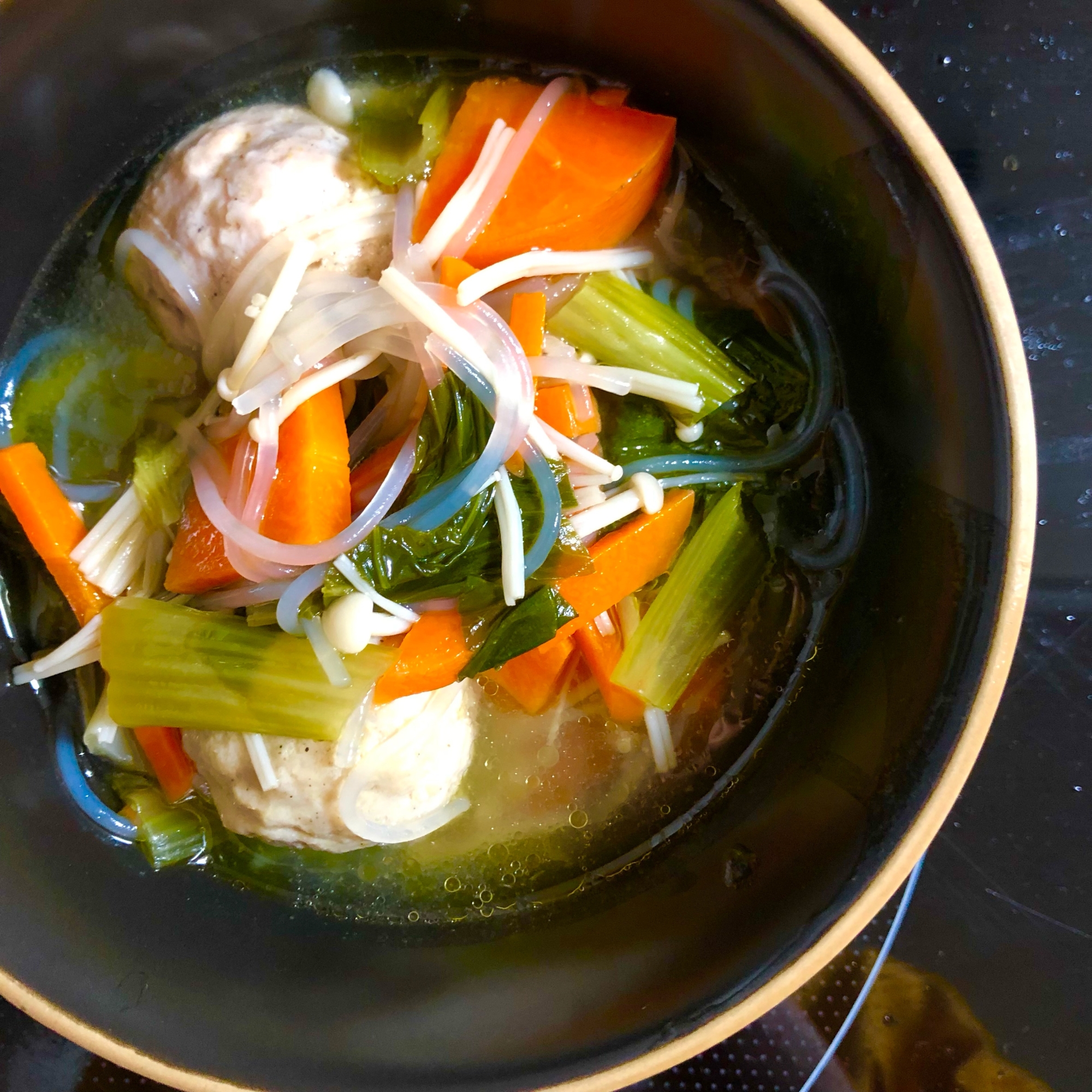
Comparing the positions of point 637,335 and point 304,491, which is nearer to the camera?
point 304,491

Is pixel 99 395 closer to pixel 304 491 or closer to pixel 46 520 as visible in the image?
pixel 46 520

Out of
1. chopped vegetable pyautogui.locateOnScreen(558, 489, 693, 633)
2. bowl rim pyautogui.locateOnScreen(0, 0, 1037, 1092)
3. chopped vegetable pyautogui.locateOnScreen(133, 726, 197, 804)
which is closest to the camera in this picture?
bowl rim pyautogui.locateOnScreen(0, 0, 1037, 1092)

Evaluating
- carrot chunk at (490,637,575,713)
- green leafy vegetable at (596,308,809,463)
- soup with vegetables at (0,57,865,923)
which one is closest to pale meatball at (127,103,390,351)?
soup with vegetables at (0,57,865,923)

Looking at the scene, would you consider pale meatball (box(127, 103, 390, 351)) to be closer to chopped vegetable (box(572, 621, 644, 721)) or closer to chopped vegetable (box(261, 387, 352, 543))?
chopped vegetable (box(261, 387, 352, 543))

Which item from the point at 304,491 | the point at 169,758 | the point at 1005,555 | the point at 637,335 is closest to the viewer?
the point at 1005,555

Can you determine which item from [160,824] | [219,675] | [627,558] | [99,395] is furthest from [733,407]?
[160,824]

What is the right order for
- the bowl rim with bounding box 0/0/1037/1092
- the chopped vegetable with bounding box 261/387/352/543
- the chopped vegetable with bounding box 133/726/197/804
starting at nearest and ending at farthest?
the bowl rim with bounding box 0/0/1037/1092
the chopped vegetable with bounding box 261/387/352/543
the chopped vegetable with bounding box 133/726/197/804

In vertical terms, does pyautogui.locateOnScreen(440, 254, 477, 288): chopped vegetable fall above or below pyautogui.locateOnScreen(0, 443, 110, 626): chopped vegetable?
above
